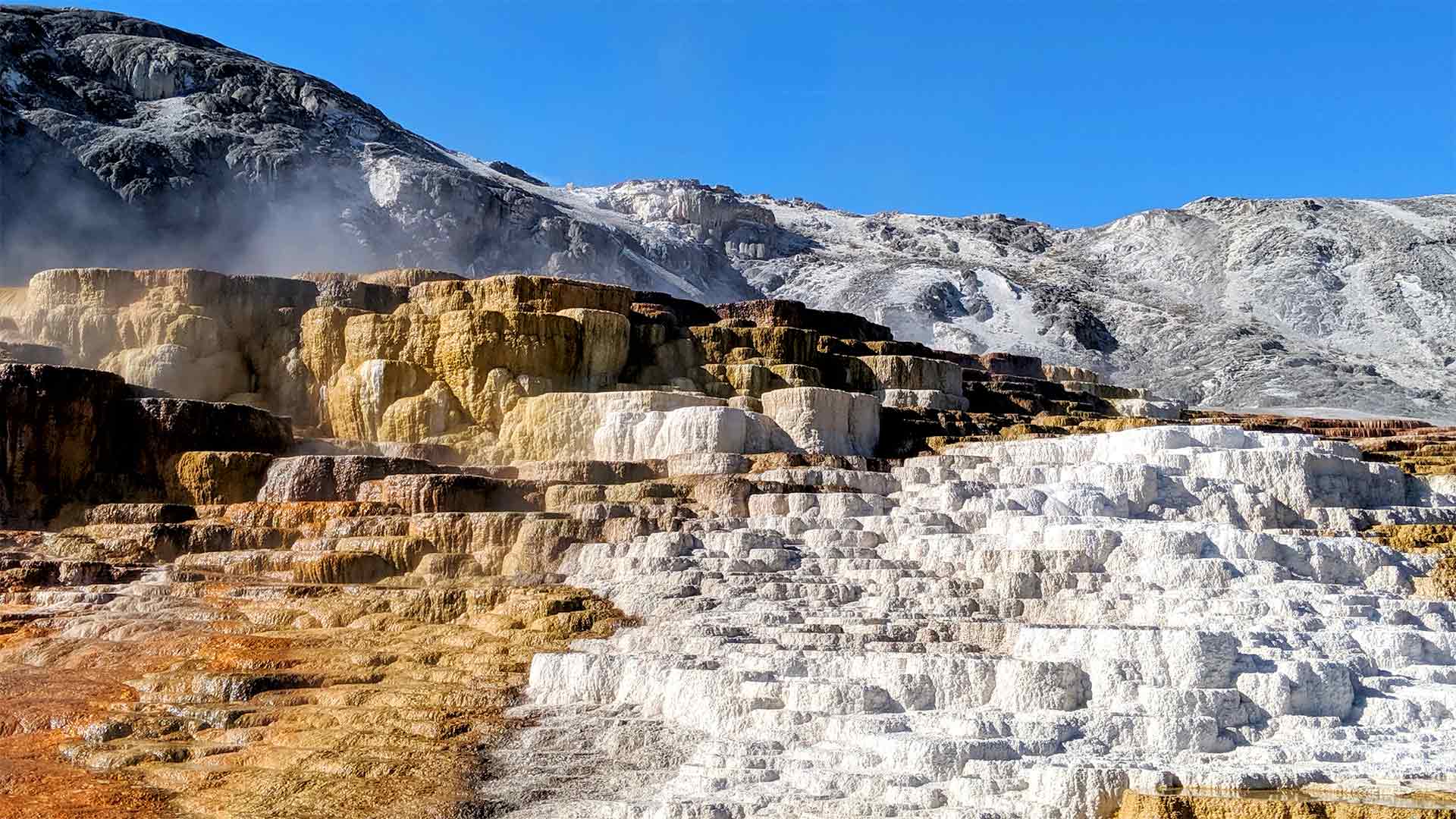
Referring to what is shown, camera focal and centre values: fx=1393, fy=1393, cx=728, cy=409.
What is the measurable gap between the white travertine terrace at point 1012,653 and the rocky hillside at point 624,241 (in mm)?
34705

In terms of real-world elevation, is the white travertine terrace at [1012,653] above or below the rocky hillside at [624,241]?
below

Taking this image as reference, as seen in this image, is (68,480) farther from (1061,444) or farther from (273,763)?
(1061,444)

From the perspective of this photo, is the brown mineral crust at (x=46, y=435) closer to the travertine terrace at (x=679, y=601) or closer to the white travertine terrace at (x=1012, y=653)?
the travertine terrace at (x=679, y=601)

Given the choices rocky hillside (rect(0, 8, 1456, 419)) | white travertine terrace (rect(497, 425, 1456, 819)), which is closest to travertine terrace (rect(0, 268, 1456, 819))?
white travertine terrace (rect(497, 425, 1456, 819))

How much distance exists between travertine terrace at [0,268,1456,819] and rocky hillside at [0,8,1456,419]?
23.5 meters

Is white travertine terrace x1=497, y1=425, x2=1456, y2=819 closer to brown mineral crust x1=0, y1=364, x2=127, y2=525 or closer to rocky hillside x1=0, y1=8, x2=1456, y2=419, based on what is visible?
brown mineral crust x1=0, y1=364, x2=127, y2=525

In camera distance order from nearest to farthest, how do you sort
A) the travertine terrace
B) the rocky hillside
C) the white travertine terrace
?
1. the white travertine terrace
2. the travertine terrace
3. the rocky hillside

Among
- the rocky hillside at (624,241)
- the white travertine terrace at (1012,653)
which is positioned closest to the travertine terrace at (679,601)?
the white travertine terrace at (1012,653)

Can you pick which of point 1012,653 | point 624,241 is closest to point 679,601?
point 1012,653

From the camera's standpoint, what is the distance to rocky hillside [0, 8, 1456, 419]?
160ft

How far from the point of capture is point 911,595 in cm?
1412

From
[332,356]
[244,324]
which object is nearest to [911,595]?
[332,356]

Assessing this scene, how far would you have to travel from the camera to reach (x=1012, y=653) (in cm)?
1204

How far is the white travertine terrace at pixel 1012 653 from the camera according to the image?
9.44 metres
